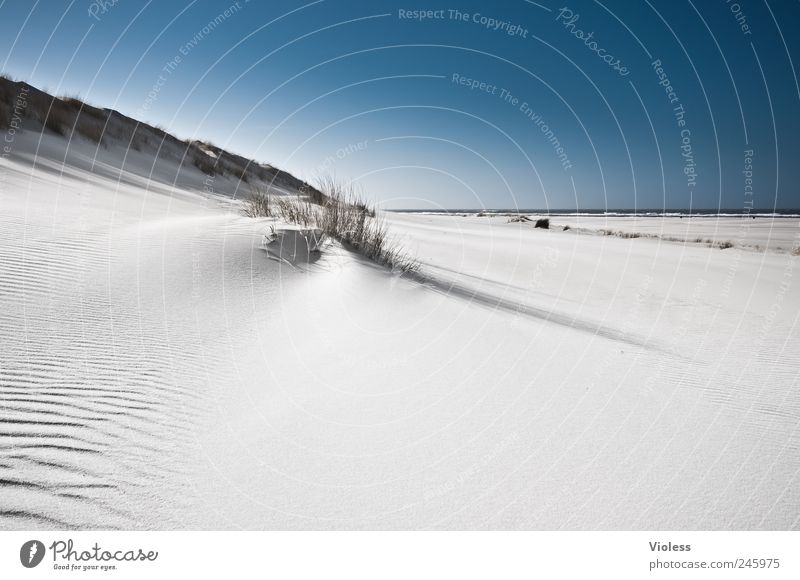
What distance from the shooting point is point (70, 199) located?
5.42 meters

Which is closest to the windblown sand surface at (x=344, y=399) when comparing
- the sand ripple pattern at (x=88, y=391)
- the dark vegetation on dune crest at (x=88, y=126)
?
the sand ripple pattern at (x=88, y=391)

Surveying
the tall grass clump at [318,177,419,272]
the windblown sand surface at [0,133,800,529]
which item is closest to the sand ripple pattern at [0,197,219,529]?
the windblown sand surface at [0,133,800,529]

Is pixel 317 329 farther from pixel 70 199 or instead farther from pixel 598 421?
pixel 70 199

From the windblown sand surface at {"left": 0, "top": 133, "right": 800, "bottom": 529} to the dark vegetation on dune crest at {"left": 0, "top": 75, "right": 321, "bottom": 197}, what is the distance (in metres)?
3.71

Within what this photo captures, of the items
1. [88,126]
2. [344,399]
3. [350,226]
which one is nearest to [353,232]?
[350,226]

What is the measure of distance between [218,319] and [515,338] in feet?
7.37

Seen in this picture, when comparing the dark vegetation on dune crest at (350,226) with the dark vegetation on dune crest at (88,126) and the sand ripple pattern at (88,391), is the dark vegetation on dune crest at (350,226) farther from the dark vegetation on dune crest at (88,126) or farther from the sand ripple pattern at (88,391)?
the sand ripple pattern at (88,391)

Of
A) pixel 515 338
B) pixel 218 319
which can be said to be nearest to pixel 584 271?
pixel 515 338

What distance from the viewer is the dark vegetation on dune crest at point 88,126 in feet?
35.0

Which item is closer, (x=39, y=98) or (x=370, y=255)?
(x=370, y=255)
